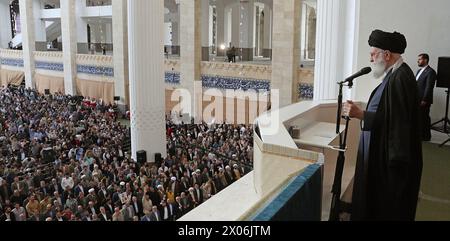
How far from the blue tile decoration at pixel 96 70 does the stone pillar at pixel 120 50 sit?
787 millimetres

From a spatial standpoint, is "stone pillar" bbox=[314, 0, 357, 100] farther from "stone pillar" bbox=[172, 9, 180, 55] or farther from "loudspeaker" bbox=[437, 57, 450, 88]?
"stone pillar" bbox=[172, 9, 180, 55]

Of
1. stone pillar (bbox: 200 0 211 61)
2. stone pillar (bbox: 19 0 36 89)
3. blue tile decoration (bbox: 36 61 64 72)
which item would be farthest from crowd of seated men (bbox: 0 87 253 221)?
stone pillar (bbox: 19 0 36 89)

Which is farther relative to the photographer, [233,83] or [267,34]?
[267,34]

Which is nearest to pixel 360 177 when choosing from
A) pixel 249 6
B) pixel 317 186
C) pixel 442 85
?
pixel 317 186

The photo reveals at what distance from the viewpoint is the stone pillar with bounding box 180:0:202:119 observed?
15133 millimetres

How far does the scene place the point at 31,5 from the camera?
22062mm

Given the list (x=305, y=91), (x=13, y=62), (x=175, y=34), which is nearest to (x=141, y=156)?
(x=305, y=91)

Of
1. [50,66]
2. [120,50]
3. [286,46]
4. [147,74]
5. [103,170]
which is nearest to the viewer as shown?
[103,170]

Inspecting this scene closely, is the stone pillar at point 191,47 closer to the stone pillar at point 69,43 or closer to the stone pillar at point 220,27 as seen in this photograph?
the stone pillar at point 220,27

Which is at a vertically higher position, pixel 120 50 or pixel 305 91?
pixel 120 50

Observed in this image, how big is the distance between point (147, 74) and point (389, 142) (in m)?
8.92

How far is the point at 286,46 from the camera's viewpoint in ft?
41.8

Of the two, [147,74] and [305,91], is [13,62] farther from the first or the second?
[305,91]

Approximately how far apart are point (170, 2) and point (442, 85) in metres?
17.9
